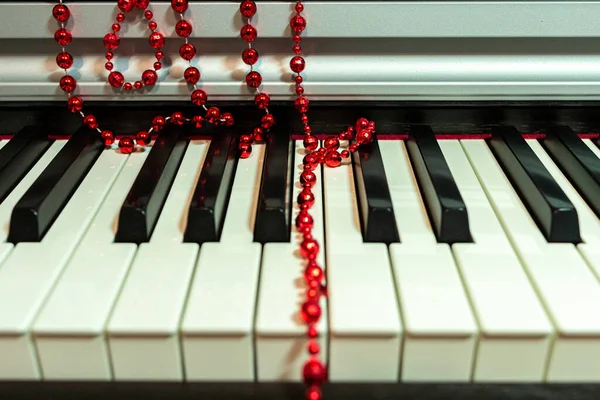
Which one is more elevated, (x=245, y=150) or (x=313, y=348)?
(x=245, y=150)

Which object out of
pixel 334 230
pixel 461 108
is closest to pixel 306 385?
pixel 334 230

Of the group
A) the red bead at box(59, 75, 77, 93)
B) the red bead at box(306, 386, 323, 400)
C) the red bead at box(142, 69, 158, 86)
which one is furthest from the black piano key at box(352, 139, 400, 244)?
the red bead at box(59, 75, 77, 93)

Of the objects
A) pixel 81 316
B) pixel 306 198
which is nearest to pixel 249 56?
pixel 306 198

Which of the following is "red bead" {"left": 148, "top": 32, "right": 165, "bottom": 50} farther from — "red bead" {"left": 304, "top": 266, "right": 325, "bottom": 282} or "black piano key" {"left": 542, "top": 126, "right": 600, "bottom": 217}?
"black piano key" {"left": 542, "top": 126, "right": 600, "bottom": 217}

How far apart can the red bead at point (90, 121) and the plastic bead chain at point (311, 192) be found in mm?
309

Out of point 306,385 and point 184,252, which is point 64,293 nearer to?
point 184,252

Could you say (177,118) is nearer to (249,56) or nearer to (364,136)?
(249,56)

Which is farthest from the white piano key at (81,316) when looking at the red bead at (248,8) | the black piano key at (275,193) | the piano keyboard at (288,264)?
the red bead at (248,8)

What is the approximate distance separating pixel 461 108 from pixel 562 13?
19 centimetres

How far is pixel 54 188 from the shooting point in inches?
33.9

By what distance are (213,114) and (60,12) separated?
25 cm

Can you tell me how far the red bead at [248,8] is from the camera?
0.91 metres

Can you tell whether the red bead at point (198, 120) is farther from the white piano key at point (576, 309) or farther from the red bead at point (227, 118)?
the white piano key at point (576, 309)

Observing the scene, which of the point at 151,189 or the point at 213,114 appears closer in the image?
the point at 151,189
